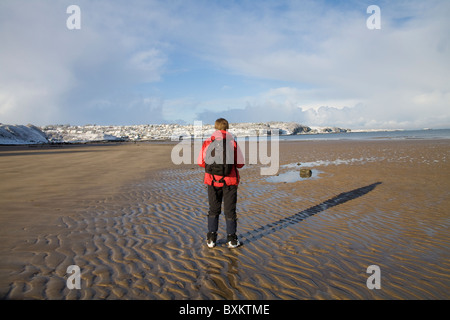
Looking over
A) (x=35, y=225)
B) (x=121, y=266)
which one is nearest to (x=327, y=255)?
(x=121, y=266)

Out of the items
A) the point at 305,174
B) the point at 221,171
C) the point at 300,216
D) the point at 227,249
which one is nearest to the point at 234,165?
the point at 221,171

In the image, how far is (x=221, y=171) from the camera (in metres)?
5.07

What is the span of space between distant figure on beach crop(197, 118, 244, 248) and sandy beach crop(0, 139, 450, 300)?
0.55 m

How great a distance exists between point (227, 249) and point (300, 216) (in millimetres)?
3159

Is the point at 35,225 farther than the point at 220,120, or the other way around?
the point at 35,225

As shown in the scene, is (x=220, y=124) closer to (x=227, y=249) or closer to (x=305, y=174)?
(x=227, y=249)

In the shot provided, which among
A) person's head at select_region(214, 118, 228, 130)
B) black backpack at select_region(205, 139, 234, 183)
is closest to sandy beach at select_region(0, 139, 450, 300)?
black backpack at select_region(205, 139, 234, 183)

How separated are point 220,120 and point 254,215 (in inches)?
141

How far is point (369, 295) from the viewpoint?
3785 millimetres

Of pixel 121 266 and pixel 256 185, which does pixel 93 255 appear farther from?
pixel 256 185

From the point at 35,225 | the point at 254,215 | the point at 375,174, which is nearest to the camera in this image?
the point at 35,225

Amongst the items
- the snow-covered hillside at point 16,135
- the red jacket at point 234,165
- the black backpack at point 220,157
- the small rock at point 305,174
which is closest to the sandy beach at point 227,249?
the red jacket at point 234,165

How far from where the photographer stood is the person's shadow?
6.13m
